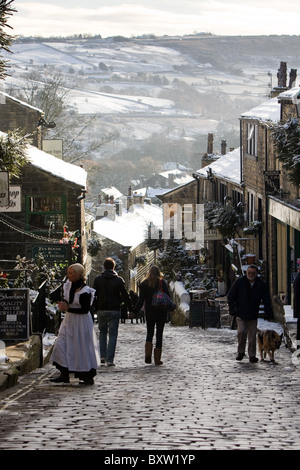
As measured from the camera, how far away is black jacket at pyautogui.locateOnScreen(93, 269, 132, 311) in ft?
44.0

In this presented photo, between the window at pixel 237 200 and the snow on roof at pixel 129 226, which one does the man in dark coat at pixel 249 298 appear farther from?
the snow on roof at pixel 129 226

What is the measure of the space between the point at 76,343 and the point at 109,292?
213 cm

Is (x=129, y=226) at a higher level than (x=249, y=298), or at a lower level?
higher

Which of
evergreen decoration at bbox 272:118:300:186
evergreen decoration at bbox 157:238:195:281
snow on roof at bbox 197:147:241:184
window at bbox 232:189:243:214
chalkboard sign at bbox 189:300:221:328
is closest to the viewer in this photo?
evergreen decoration at bbox 272:118:300:186

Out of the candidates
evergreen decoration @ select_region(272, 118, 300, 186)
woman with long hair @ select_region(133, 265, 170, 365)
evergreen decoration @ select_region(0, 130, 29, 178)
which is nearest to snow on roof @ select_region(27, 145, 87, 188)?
evergreen decoration @ select_region(272, 118, 300, 186)

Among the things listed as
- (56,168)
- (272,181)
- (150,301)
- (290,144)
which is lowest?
(150,301)

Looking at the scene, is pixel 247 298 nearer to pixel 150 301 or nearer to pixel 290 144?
pixel 150 301

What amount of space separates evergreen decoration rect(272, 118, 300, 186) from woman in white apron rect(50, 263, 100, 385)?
28.6ft

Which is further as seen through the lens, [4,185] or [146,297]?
[4,185]

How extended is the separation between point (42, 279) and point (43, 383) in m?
8.69

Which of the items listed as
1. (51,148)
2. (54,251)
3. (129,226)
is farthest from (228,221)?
(129,226)

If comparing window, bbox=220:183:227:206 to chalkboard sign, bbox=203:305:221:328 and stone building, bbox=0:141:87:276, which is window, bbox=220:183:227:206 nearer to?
stone building, bbox=0:141:87:276

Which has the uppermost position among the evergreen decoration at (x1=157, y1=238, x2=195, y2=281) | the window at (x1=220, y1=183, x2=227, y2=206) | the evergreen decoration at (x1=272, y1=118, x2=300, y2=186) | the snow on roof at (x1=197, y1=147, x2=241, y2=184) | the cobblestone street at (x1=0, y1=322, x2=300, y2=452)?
the snow on roof at (x1=197, y1=147, x2=241, y2=184)

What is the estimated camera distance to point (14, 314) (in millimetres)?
14438
